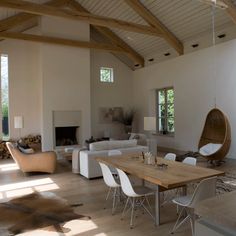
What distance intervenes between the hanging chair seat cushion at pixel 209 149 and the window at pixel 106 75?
5.44 meters

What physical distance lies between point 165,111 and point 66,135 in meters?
3.97

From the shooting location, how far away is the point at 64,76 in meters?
9.27

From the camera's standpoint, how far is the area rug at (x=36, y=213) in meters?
3.32

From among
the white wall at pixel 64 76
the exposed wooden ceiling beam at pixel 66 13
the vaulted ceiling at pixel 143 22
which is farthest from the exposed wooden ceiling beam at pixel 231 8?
the white wall at pixel 64 76

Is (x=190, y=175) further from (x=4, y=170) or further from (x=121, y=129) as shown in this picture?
(x=121, y=129)

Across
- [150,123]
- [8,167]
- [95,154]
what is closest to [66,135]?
[8,167]

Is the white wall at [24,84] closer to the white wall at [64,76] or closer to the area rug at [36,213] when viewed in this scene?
the white wall at [64,76]

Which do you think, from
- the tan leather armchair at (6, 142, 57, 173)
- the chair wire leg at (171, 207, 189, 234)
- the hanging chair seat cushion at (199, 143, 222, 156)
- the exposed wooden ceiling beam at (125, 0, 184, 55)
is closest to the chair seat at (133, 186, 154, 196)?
the chair wire leg at (171, 207, 189, 234)

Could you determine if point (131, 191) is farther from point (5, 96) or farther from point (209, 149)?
point (5, 96)

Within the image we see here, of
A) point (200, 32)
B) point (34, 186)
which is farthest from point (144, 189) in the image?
point (200, 32)

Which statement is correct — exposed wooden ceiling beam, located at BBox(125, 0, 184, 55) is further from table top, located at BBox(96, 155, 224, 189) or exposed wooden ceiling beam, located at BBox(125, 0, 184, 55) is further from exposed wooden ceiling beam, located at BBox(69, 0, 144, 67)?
table top, located at BBox(96, 155, 224, 189)

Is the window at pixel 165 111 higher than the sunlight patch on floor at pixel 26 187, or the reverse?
the window at pixel 165 111

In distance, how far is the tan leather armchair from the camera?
19.8 ft

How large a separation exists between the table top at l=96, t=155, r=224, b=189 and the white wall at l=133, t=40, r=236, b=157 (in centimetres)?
436
